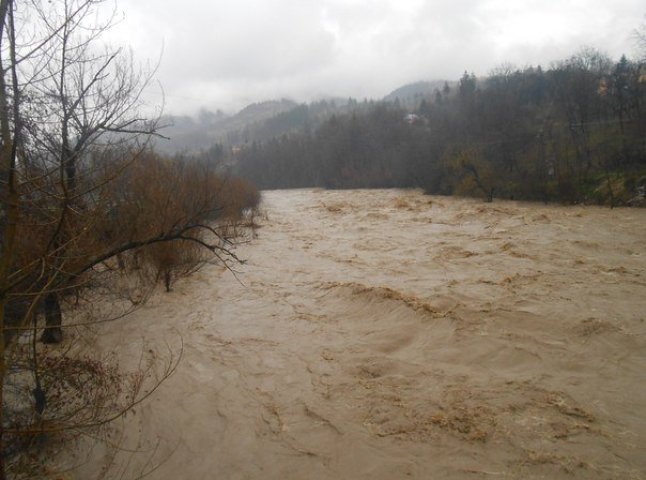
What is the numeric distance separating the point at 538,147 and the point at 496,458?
38.6 m

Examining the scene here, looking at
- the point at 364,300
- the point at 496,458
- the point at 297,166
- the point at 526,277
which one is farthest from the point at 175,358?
the point at 297,166

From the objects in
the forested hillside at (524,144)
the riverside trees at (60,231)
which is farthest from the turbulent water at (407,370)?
the forested hillside at (524,144)

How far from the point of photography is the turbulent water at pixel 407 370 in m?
4.87

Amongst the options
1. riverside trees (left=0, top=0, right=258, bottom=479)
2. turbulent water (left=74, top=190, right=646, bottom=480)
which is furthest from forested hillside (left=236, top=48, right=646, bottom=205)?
riverside trees (left=0, top=0, right=258, bottom=479)

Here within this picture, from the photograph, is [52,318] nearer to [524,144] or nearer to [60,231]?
[60,231]

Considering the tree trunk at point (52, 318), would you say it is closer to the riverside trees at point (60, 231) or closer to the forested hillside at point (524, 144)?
the riverside trees at point (60, 231)

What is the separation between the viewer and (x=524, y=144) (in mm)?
38938

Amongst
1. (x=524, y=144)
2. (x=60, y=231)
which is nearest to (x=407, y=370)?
(x=60, y=231)

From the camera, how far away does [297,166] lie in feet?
262

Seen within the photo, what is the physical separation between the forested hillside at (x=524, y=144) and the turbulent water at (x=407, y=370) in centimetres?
1769

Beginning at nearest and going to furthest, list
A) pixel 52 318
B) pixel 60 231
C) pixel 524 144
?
1. pixel 60 231
2. pixel 52 318
3. pixel 524 144

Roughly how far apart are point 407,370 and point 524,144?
3815cm

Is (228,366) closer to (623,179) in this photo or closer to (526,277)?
(526,277)

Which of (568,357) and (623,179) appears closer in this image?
(568,357)
